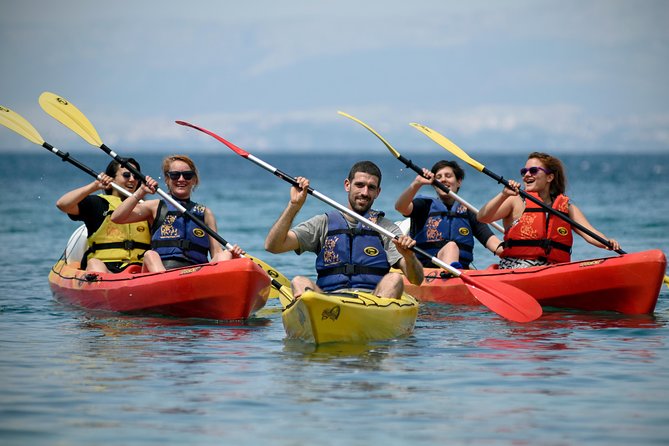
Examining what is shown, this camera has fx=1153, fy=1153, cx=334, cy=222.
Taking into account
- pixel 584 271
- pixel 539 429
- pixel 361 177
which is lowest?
pixel 539 429

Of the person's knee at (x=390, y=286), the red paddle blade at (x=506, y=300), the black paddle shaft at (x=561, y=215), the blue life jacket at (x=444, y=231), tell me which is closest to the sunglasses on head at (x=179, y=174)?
the person's knee at (x=390, y=286)

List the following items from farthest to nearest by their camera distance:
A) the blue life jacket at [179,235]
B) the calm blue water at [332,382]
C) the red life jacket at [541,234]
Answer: the red life jacket at [541,234] < the blue life jacket at [179,235] < the calm blue water at [332,382]

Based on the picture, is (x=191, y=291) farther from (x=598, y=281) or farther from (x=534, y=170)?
(x=598, y=281)

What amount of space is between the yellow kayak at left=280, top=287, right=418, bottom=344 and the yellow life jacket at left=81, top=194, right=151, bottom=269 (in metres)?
2.60

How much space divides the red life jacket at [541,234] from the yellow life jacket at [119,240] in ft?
11.0

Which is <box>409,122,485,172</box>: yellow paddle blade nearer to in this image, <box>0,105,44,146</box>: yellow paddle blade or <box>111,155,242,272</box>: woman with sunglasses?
<box>111,155,242,272</box>: woman with sunglasses

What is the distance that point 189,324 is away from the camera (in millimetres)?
Answer: 9312

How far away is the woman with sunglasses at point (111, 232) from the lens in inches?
408

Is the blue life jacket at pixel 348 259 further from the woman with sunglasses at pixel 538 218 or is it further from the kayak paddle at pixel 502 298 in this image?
the woman with sunglasses at pixel 538 218

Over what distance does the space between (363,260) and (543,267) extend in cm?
258

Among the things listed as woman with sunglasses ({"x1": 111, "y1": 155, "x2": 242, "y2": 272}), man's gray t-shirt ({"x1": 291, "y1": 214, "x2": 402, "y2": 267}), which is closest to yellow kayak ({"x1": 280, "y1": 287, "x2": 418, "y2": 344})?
man's gray t-shirt ({"x1": 291, "y1": 214, "x2": 402, "y2": 267})

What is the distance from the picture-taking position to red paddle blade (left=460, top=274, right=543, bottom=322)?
9.15 m

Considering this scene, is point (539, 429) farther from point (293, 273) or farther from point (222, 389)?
point (293, 273)

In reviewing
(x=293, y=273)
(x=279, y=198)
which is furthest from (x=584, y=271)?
(x=279, y=198)
